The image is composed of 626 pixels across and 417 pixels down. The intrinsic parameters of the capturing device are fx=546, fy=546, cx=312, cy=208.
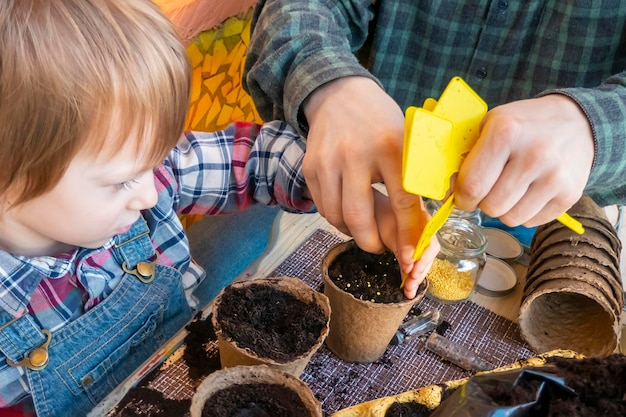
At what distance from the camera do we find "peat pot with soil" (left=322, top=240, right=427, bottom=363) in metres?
0.77

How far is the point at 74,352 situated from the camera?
782 millimetres

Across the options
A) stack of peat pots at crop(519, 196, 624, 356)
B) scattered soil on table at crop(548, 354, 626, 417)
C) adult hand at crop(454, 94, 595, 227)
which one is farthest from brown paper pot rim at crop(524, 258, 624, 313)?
scattered soil on table at crop(548, 354, 626, 417)

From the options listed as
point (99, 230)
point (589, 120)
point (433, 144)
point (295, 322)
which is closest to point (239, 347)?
point (295, 322)

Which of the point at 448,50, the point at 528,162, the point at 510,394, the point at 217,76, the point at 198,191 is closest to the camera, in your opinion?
the point at 510,394

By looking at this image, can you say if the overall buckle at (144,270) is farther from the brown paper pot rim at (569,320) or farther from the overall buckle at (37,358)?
the brown paper pot rim at (569,320)

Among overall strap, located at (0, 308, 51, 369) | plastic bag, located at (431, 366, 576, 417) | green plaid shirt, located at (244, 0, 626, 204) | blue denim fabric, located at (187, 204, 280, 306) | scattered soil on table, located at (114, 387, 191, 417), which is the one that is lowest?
blue denim fabric, located at (187, 204, 280, 306)

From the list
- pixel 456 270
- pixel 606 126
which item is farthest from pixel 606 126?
pixel 456 270

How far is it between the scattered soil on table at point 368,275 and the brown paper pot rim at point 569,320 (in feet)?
0.79

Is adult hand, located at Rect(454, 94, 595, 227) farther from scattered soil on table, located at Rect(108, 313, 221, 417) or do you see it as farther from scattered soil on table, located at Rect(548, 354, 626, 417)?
scattered soil on table, located at Rect(108, 313, 221, 417)

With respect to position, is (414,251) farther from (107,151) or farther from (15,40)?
(15,40)

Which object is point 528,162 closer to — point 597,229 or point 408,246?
point 408,246

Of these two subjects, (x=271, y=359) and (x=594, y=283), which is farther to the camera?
(x=594, y=283)

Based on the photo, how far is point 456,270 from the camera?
3.14 feet

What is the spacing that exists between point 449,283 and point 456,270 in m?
0.03
